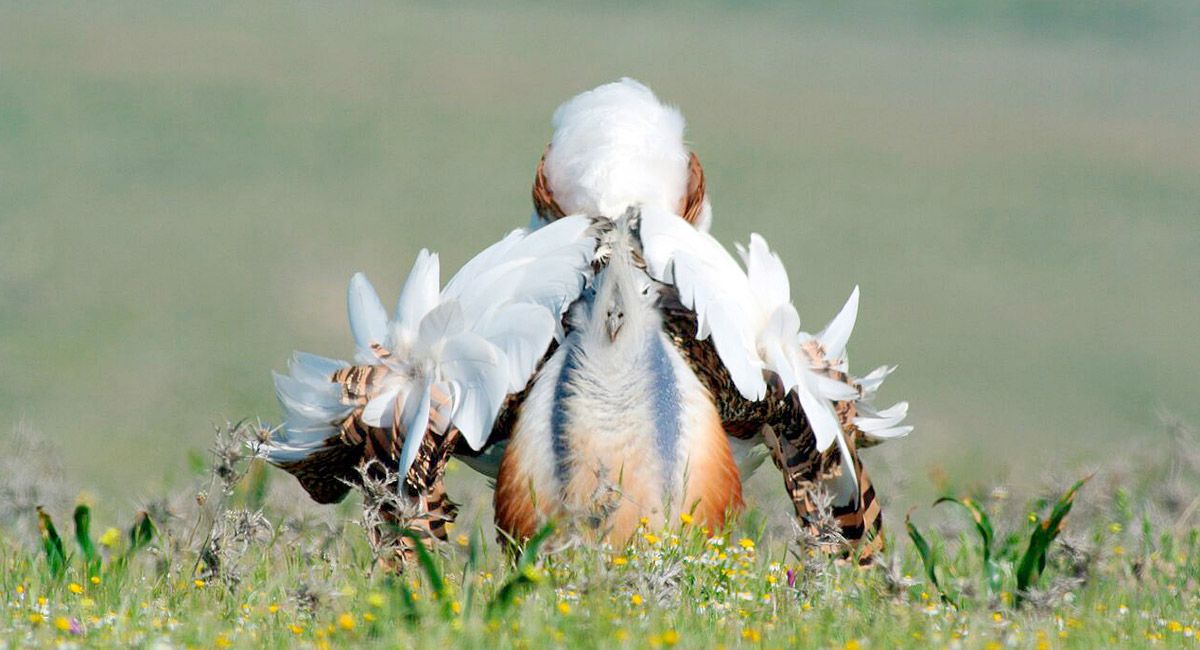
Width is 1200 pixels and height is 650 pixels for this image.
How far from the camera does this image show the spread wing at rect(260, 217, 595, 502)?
2922mm

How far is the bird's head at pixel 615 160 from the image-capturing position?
331 centimetres

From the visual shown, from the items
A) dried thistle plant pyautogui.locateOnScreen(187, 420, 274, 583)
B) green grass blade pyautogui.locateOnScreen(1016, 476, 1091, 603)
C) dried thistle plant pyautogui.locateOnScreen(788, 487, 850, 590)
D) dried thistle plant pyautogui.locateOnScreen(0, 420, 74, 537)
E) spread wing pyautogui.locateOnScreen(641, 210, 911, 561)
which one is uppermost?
spread wing pyautogui.locateOnScreen(641, 210, 911, 561)

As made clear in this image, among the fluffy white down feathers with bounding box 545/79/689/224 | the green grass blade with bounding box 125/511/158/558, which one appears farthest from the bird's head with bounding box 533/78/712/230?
the green grass blade with bounding box 125/511/158/558

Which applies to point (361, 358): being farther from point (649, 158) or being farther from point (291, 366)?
point (649, 158)

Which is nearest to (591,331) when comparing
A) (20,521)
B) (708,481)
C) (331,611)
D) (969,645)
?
(708,481)

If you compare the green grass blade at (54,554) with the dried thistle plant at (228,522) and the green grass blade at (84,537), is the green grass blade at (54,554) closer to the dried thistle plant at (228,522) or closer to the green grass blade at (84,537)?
the green grass blade at (84,537)

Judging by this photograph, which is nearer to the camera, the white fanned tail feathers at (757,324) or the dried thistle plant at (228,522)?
the dried thistle plant at (228,522)

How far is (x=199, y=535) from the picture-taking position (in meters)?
3.20

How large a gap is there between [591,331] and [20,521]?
2.09 meters

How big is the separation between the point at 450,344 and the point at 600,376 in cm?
32

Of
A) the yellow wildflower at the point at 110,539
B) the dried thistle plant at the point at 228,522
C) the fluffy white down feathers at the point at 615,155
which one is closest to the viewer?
the dried thistle plant at the point at 228,522

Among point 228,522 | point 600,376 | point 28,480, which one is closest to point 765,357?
point 600,376

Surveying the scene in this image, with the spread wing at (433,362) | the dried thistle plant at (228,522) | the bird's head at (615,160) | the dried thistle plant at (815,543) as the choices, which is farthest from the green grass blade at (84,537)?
the dried thistle plant at (815,543)

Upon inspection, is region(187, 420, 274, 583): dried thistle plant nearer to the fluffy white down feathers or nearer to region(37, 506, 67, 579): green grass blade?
region(37, 506, 67, 579): green grass blade
